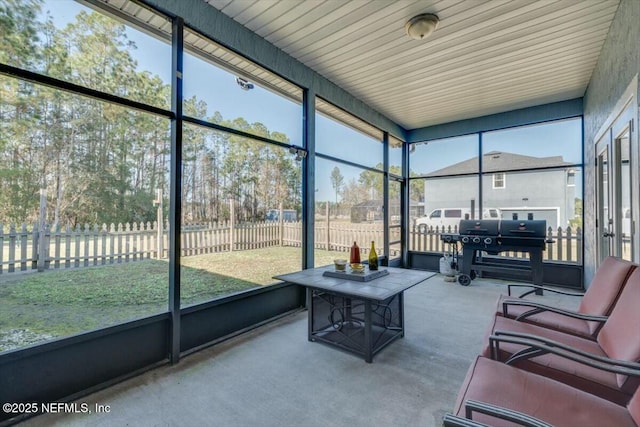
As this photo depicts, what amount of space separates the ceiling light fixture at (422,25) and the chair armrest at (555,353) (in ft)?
9.24

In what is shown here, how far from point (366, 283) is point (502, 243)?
11.7 ft

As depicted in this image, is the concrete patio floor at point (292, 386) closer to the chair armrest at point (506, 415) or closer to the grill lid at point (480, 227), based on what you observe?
the chair armrest at point (506, 415)

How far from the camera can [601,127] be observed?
11.5 ft

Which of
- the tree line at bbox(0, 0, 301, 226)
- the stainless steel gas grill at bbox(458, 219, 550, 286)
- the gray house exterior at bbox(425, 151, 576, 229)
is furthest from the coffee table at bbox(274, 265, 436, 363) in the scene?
the gray house exterior at bbox(425, 151, 576, 229)

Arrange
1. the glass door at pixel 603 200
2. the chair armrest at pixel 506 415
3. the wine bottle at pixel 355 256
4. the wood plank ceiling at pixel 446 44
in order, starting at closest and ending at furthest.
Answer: the chair armrest at pixel 506 415 < the wood plank ceiling at pixel 446 44 < the wine bottle at pixel 355 256 < the glass door at pixel 603 200

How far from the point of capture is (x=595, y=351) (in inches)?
70.2

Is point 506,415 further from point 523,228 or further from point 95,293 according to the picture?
point 523,228

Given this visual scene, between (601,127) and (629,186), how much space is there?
1440 millimetres

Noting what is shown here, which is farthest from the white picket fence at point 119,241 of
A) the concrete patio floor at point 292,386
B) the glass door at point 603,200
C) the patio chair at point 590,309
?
the glass door at point 603,200

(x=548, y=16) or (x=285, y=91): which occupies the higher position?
(x=548, y=16)

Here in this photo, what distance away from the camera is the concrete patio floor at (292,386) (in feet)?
5.93

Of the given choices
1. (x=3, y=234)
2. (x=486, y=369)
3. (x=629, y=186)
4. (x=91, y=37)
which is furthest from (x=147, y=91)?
(x=629, y=186)

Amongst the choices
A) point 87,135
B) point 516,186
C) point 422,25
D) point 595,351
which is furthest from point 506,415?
point 516,186

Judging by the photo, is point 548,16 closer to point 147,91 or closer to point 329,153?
point 329,153
